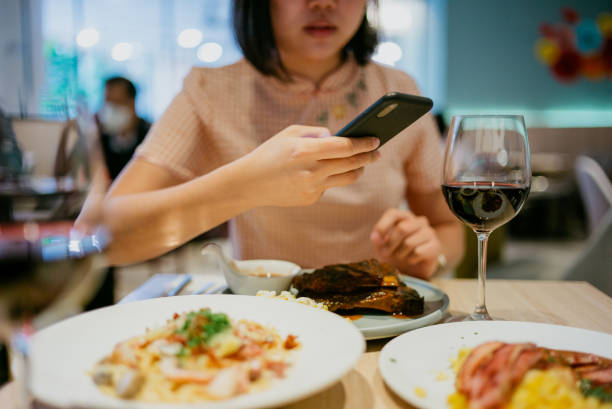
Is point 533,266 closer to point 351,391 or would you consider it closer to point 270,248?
point 270,248

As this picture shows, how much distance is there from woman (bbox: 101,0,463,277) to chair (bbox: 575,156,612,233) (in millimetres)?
757

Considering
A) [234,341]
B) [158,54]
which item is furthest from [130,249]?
[158,54]

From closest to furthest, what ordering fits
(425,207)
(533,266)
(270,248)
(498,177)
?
(498,177), (270,248), (425,207), (533,266)

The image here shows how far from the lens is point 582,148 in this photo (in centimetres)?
788

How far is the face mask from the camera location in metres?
4.09

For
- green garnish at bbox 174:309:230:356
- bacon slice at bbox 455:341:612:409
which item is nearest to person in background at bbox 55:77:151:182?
green garnish at bbox 174:309:230:356

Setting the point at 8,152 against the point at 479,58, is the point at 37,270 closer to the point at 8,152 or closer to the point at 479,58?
the point at 8,152

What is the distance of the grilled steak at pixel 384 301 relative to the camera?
0.89 m

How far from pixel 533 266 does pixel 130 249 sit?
506 cm

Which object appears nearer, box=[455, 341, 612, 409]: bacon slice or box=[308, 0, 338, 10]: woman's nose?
box=[455, 341, 612, 409]: bacon slice

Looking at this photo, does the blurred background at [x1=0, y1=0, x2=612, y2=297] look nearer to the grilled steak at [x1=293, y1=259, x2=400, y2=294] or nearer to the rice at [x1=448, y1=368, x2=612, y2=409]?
the grilled steak at [x1=293, y1=259, x2=400, y2=294]

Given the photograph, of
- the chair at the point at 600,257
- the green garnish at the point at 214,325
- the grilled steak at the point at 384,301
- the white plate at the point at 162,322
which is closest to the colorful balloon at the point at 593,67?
the chair at the point at 600,257

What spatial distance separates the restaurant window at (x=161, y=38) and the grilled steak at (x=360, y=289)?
6.02 metres

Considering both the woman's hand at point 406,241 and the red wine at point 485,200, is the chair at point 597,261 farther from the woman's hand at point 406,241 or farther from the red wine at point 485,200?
the red wine at point 485,200
